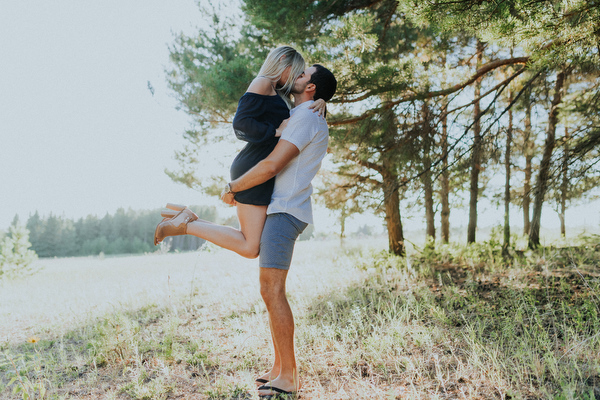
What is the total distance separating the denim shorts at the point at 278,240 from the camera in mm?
2301

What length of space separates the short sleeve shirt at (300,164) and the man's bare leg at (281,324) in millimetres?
399

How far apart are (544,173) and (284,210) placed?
3964 millimetres

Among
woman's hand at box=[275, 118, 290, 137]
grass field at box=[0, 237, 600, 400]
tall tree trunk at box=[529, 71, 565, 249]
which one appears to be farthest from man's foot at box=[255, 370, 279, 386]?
tall tree trunk at box=[529, 71, 565, 249]

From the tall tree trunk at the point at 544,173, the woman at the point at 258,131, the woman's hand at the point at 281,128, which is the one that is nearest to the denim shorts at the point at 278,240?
the woman at the point at 258,131

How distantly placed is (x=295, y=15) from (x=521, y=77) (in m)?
5.33

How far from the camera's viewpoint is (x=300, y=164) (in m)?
2.36

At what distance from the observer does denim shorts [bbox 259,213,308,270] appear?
230cm

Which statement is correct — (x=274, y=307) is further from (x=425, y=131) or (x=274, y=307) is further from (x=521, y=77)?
(x=521, y=77)

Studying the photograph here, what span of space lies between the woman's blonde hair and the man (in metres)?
0.22

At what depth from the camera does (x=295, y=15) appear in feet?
17.4

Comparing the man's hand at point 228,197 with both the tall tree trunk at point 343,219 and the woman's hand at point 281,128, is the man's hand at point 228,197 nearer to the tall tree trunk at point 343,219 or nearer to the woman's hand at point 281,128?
the woman's hand at point 281,128

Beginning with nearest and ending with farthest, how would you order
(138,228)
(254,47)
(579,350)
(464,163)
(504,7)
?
1. (579,350)
2. (504,7)
3. (464,163)
4. (254,47)
5. (138,228)

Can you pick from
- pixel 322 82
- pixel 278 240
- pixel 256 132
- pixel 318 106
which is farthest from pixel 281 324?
pixel 322 82

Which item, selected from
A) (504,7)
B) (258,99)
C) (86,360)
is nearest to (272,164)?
(258,99)
